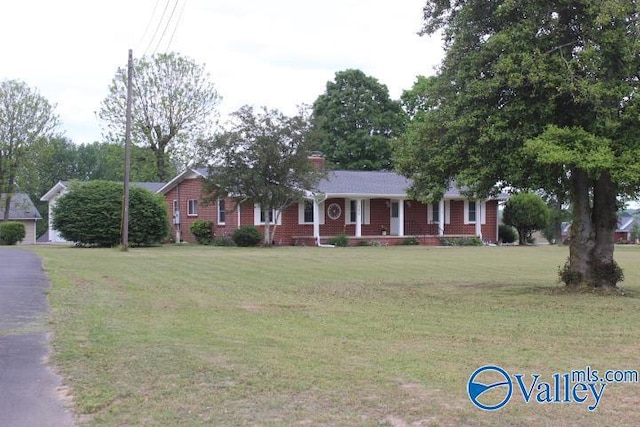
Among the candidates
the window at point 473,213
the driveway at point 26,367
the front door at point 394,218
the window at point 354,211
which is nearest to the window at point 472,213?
the window at point 473,213

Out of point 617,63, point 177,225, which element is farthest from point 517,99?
point 177,225

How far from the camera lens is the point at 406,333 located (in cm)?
947

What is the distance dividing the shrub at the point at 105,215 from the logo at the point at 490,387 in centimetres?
2976

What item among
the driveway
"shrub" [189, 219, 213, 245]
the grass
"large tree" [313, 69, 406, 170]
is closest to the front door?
"shrub" [189, 219, 213, 245]

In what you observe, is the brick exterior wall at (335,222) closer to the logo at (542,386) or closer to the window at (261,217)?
the window at (261,217)

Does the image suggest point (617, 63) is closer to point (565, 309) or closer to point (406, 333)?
point (565, 309)

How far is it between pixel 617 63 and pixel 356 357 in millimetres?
8423

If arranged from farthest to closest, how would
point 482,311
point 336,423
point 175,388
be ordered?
point 482,311, point 175,388, point 336,423

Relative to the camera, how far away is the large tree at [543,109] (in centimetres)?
1248

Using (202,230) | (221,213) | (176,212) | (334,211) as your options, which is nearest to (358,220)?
(334,211)

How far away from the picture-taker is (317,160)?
37.1 metres

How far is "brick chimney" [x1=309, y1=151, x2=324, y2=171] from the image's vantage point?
34969 millimetres

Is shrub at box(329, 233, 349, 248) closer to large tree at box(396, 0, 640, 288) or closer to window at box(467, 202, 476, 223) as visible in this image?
window at box(467, 202, 476, 223)

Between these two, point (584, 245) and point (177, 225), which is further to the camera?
point (177, 225)
